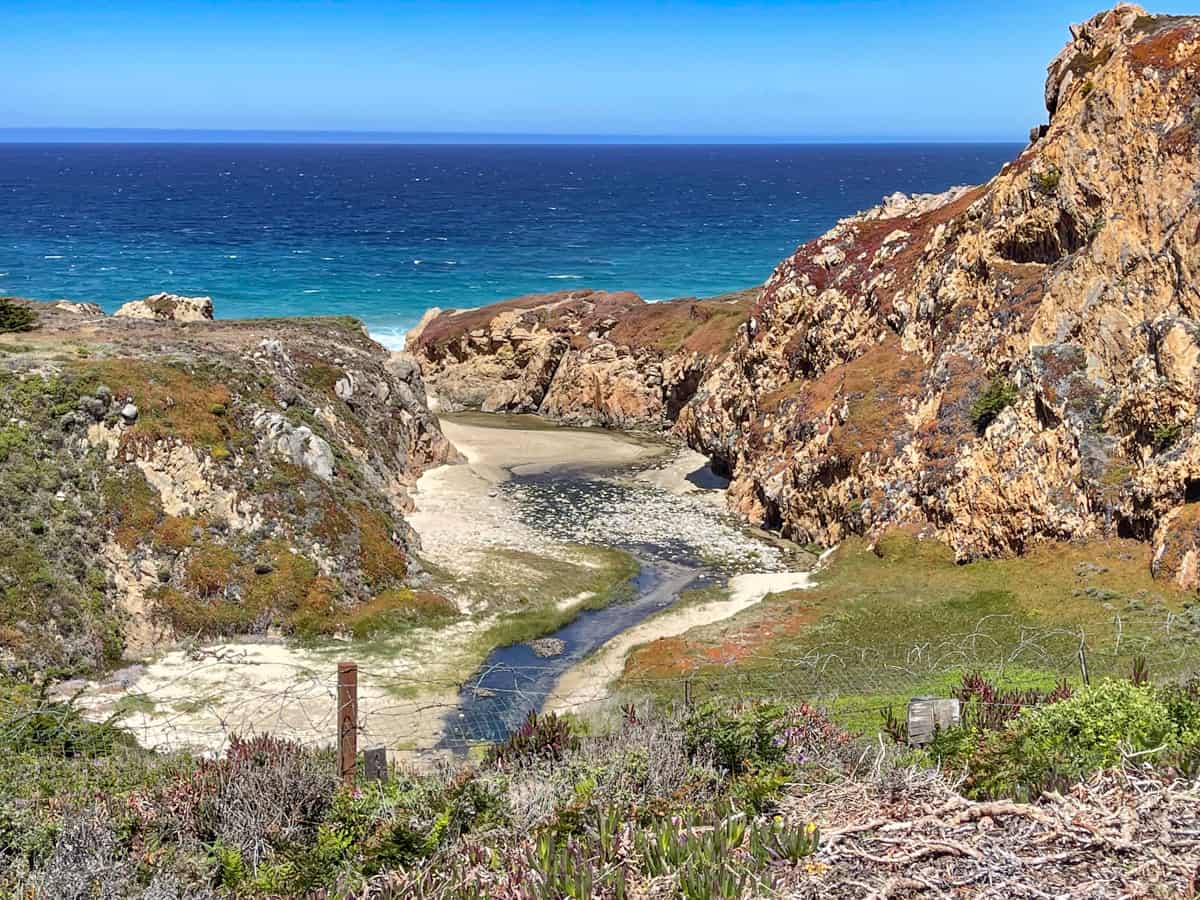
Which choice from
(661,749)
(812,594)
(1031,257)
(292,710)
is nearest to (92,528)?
(292,710)

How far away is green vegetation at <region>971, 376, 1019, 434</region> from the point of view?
37750 mm

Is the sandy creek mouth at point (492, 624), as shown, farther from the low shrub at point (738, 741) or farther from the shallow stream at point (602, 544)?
the low shrub at point (738, 741)

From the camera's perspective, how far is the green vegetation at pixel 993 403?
37750mm

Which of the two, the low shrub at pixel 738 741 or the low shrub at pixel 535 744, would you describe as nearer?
the low shrub at pixel 738 741

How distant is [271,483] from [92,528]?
20.5 ft

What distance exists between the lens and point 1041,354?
1478 inches

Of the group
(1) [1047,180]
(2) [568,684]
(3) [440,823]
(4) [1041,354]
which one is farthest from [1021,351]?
(3) [440,823]

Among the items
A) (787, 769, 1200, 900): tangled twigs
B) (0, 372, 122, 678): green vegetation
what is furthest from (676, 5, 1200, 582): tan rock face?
(0, 372, 122, 678): green vegetation

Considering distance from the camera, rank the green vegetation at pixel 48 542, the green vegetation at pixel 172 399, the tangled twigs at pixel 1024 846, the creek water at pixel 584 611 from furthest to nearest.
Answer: the green vegetation at pixel 172 399 < the green vegetation at pixel 48 542 < the creek water at pixel 584 611 < the tangled twigs at pixel 1024 846

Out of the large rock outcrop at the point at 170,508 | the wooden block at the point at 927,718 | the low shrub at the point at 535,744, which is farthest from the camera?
the large rock outcrop at the point at 170,508

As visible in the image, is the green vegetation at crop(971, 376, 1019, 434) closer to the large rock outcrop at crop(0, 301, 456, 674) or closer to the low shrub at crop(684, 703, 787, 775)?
the large rock outcrop at crop(0, 301, 456, 674)

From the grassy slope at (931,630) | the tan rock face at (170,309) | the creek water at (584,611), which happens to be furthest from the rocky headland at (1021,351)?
the tan rock face at (170,309)

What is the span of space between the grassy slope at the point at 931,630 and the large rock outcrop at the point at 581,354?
3041 cm

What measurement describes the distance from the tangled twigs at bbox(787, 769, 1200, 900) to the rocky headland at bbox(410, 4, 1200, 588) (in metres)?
22.1
